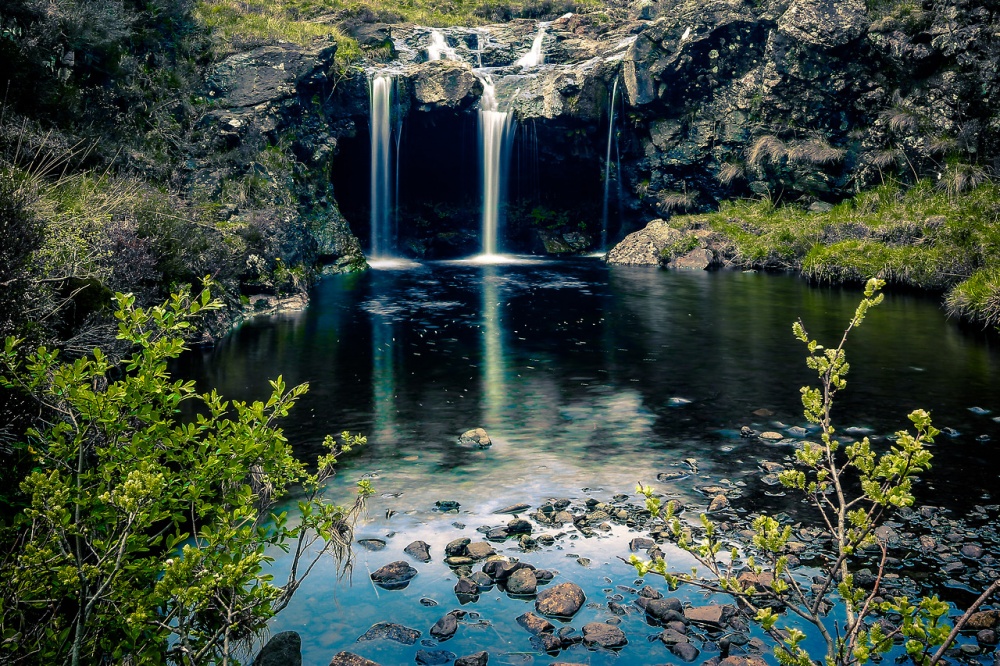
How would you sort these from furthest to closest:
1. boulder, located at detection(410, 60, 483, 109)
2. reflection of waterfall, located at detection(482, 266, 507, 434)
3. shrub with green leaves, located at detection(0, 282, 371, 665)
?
boulder, located at detection(410, 60, 483, 109) → reflection of waterfall, located at detection(482, 266, 507, 434) → shrub with green leaves, located at detection(0, 282, 371, 665)

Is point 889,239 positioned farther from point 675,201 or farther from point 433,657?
point 433,657

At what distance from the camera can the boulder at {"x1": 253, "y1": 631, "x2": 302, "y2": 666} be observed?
5.65 m

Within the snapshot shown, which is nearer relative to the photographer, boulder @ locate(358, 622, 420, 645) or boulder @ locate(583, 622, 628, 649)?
boulder @ locate(583, 622, 628, 649)

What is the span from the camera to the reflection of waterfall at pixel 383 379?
12344mm

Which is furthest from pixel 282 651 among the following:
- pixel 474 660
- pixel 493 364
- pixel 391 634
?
pixel 493 364

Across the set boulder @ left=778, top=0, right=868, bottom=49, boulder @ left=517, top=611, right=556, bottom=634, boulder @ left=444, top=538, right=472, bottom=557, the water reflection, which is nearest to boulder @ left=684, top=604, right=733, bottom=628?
boulder @ left=517, top=611, right=556, bottom=634

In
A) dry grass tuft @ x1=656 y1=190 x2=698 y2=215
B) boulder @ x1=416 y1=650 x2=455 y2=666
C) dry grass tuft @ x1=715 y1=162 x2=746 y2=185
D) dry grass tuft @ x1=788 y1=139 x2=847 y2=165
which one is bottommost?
boulder @ x1=416 y1=650 x2=455 y2=666

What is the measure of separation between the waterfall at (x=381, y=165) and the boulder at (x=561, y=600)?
121 feet

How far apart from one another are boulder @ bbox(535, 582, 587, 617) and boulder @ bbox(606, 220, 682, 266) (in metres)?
32.4

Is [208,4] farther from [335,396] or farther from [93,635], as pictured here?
[93,635]

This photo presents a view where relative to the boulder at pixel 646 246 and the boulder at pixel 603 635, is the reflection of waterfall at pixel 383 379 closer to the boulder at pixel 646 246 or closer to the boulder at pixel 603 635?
the boulder at pixel 603 635

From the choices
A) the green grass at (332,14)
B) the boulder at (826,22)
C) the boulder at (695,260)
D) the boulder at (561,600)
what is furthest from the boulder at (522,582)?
the boulder at (826,22)

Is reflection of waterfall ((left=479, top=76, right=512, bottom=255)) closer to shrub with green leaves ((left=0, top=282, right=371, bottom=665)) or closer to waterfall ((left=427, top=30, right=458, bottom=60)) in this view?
waterfall ((left=427, top=30, right=458, bottom=60))

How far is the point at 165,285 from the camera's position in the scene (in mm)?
17672
